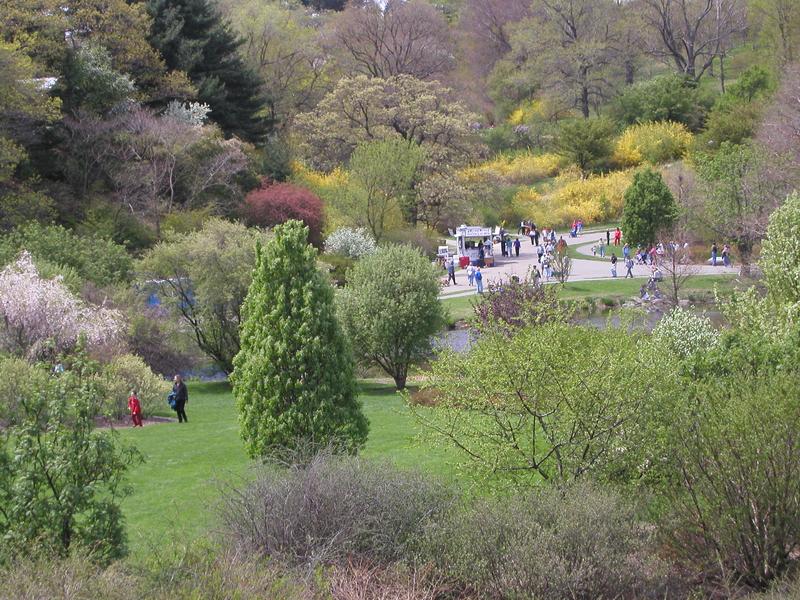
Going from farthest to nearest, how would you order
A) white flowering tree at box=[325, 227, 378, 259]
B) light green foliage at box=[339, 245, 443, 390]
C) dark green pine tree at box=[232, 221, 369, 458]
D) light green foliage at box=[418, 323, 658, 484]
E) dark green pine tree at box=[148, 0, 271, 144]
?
dark green pine tree at box=[148, 0, 271, 144] → white flowering tree at box=[325, 227, 378, 259] → light green foliage at box=[339, 245, 443, 390] → dark green pine tree at box=[232, 221, 369, 458] → light green foliage at box=[418, 323, 658, 484]

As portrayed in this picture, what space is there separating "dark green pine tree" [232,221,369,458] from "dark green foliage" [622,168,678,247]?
1271 inches

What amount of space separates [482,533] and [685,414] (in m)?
2.98

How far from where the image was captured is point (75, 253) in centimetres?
3055

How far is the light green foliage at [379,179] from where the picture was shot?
157 feet

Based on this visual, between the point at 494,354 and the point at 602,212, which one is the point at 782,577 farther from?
the point at 602,212

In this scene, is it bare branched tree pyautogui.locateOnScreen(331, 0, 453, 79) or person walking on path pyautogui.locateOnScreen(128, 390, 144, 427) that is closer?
person walking on path pyautogui.locateOnScreen(128, 390, 144, 427)

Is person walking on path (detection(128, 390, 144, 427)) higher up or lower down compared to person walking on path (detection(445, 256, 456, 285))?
lower down

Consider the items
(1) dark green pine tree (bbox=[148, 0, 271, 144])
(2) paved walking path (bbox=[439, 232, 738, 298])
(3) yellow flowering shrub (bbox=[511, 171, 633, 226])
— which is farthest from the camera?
(3) yellow flowering shrub (bbox=[511, 171, 633, 226])

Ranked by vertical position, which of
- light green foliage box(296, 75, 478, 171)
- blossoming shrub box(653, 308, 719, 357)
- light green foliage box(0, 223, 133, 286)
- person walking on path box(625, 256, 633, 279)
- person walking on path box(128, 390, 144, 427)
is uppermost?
light green foliage box(296, 75, 478, 171)

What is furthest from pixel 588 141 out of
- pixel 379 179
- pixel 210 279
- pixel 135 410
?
pixel 135 410

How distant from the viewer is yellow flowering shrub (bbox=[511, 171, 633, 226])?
57250mm

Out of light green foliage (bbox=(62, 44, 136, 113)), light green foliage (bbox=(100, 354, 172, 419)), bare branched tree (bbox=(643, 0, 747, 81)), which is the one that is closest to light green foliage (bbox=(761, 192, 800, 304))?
light green foliage (bbox=(100, 354, 172, 419))

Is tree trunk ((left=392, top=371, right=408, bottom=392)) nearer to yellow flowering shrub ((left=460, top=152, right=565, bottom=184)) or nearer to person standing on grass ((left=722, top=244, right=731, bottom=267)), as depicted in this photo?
person standing on grass ((left=722, top=244, right=731, bottom=267))

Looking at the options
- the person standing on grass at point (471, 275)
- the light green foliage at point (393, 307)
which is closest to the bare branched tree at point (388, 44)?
the person standing on grass at point (471, 275)
